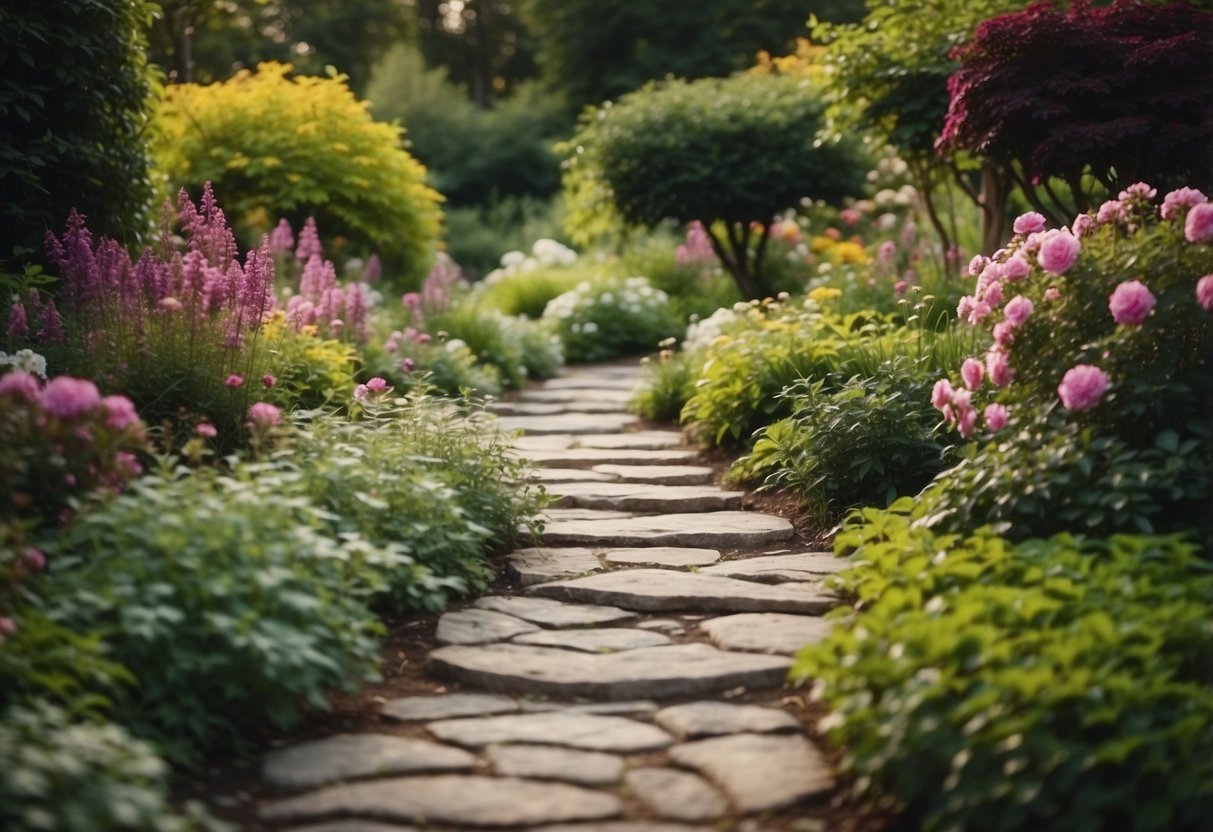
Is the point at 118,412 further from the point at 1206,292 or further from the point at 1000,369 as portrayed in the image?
the point at 1206,292

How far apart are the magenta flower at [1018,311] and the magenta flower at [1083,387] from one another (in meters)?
0.40

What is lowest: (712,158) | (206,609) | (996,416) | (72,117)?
(206,609)

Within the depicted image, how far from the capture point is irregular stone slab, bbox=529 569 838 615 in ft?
13.4

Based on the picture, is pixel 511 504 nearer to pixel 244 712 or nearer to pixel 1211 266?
pixel 244 712

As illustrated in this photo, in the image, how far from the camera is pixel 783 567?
14.6 feet

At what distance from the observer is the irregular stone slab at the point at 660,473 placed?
19.0ft

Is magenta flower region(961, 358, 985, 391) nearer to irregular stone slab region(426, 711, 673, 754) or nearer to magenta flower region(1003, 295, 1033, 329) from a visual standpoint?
magenta flower region(1003, 295, 1033, 329)

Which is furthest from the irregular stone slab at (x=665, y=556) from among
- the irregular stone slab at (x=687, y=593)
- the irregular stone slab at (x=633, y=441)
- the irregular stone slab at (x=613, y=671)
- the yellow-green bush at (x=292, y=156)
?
the yellow-green bush at (x=292, y=156)

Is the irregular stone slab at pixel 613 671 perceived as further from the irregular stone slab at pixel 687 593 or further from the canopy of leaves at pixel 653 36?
the canopy of leaves at pixel 653 36

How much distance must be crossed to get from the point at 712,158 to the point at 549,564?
6513 millimetres

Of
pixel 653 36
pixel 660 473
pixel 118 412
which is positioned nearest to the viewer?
pixel 118 412

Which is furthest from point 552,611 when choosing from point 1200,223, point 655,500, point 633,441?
point 633,441

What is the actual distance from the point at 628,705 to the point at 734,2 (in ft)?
67.0

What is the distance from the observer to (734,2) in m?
22.0
